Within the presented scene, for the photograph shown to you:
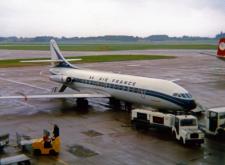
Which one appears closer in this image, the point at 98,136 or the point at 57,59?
the point at 98,136

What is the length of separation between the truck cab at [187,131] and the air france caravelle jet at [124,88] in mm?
3835

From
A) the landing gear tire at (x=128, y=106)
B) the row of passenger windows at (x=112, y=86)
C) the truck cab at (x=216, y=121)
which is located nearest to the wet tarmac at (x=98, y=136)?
the landing gear tire at (x=128, y=106)

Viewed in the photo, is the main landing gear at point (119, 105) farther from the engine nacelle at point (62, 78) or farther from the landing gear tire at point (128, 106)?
the engine nacelle at point (62, 78)

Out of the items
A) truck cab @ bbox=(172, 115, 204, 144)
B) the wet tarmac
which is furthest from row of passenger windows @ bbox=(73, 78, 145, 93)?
truck cab @ bbox=(172, 115, 204, 144)

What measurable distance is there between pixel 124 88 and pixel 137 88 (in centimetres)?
172

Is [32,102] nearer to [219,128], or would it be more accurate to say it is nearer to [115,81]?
[115,81]

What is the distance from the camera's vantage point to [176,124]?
70.9ft

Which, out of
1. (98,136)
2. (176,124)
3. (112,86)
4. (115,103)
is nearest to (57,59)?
(115,103)

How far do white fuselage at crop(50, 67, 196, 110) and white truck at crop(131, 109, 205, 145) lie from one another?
2.69 meters

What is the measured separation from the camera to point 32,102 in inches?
1383

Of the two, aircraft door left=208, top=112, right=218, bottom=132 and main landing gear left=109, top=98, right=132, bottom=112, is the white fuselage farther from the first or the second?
aircraft door left=208, top=112, right=218, bottom=132

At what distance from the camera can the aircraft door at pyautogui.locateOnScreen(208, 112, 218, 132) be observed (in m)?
22.3

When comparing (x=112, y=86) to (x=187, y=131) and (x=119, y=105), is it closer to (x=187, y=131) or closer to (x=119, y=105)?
(x=119, y=105)

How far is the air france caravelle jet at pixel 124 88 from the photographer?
83.5 feet
